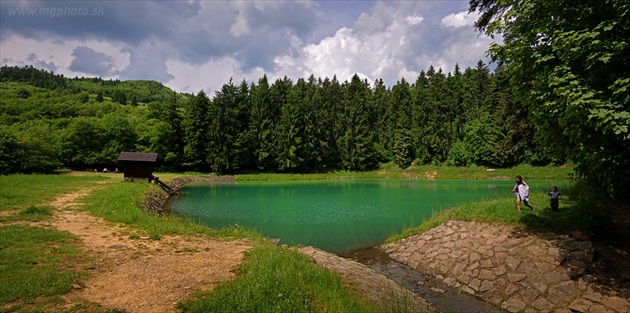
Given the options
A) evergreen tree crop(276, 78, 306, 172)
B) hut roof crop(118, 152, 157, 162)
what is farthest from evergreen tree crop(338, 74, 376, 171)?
hut roof crop(118, 152, 157, 162)

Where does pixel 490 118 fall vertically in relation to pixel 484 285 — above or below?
above

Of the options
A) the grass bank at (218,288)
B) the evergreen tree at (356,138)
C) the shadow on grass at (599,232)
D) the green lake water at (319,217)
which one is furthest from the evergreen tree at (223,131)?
the shadow on grass at (599,232)

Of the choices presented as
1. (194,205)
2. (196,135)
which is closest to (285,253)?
(194,205)

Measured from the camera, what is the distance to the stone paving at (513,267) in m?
8.06

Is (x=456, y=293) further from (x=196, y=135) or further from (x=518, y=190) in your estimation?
(x=196, y=135)

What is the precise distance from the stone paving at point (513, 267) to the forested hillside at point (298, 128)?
145 ft

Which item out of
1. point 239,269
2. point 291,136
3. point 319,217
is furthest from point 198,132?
point 239,269

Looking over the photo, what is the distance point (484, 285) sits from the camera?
9430 mm

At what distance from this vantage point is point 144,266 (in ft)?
27.0

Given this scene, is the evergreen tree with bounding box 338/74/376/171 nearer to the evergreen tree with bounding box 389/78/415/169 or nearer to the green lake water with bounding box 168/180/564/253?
the evergreen tree with bounding box 389/78/415/169

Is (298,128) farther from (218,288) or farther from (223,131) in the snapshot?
(218,288)

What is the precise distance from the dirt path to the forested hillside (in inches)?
1741

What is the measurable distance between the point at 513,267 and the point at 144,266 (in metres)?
10.8

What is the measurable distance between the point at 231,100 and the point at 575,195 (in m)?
56.4
